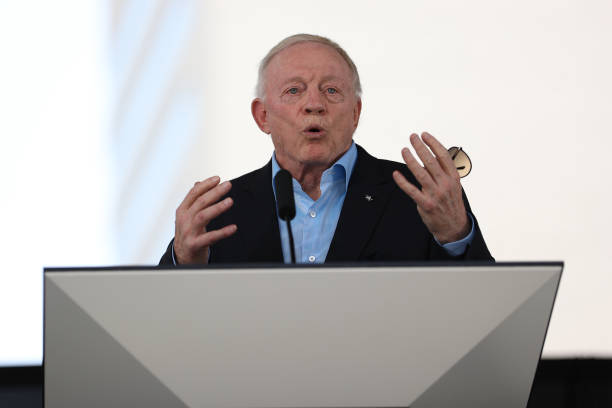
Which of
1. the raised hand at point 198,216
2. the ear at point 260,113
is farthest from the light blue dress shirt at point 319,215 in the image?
the raised hand at point 198,216

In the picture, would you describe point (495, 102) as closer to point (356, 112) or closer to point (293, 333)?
point (356, 112)

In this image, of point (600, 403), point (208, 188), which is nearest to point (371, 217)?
point (208, 188)

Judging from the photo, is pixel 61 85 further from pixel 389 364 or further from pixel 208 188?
pixel 389 364

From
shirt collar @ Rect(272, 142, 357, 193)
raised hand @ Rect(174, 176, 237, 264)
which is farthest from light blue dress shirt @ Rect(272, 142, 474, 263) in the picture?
raised hand @ Rect(174, 176, 237, 264)

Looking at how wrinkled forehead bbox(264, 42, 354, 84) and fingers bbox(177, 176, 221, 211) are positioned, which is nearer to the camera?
fingers bbox(177, 176, 221, 211)

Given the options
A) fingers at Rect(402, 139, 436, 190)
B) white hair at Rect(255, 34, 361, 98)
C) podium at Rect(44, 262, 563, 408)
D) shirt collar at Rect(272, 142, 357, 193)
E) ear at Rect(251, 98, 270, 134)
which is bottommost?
podium at Rect(44, 262, 563, 408)

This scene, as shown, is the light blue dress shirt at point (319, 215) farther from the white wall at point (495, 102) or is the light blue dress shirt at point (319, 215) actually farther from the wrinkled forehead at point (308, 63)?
the white wall at point (495, 102)

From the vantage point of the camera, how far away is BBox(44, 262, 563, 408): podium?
1042mm

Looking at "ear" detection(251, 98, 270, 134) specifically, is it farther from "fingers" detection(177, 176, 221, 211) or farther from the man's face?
"fingers" detection(177, 176, 221, 211)

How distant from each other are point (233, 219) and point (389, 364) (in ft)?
3.27

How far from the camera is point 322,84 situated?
203cm

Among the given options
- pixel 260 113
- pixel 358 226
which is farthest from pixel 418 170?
pixel 260 113

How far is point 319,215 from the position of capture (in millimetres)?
1980

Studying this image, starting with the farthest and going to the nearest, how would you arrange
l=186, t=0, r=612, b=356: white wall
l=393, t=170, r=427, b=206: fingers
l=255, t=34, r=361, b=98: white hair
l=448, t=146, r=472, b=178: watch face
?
l=186, t=0, r=612, b=356: white wall < l=255, t=34, r=361, b=98: white hair < l=448, t=146, r=472, b=178: watch face < l=393, t=170, r=427, b=206: fingers
